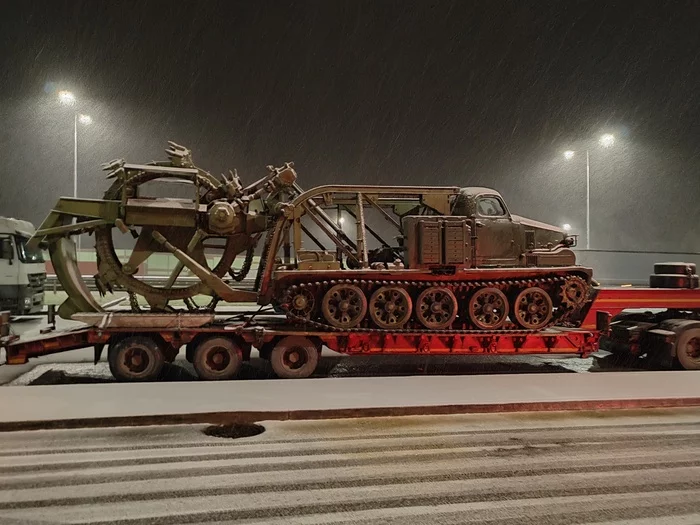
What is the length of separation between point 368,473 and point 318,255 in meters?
4.82

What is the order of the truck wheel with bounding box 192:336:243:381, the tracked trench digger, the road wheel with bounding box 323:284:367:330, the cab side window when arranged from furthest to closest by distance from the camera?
the cab side window, the tracked trench digger, the road wheel with bounding box 323:284:367:330, the truck wheel with bounding box 192:336:243:381

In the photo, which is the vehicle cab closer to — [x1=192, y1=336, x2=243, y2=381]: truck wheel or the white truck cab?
[x1=192, y1=336, x2=243, y2=381]: truck wheel

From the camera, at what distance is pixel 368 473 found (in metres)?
5.10

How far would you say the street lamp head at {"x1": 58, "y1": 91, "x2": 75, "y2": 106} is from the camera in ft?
44.4

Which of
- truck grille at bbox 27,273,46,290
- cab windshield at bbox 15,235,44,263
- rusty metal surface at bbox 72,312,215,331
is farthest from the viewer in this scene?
truck grille at bbox 27,273,46,290

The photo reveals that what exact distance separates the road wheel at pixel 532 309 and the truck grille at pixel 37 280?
594 inches

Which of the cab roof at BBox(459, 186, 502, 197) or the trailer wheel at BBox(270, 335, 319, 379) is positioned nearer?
the trailer wheel at BBox(270, 335, 319, 379)

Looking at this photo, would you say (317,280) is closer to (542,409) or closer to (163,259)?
(542,409)

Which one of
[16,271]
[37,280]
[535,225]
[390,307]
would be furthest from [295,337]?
[37,280]

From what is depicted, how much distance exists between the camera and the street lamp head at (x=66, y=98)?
533 inches

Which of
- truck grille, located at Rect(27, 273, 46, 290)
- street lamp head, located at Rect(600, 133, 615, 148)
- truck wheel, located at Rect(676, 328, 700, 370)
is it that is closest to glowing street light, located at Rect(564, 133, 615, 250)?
street lamp head, located at Rect(600, 133, 615, 148)

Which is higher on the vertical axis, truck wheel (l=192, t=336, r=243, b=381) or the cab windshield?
the cab windshield

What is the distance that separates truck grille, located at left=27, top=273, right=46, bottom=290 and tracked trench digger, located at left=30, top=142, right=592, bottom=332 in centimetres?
875

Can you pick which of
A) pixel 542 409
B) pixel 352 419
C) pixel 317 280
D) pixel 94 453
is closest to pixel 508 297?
pixel 542 409
